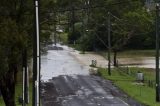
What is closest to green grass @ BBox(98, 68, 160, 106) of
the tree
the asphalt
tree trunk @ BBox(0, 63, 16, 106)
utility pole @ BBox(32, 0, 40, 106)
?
the asphalt

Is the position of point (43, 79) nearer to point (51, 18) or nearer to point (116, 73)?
→ point (116, 73)

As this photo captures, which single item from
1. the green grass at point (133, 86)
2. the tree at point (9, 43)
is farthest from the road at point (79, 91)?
the tree at point (9, 43)

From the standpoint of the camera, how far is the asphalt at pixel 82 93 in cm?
3694

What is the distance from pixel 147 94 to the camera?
40.9m

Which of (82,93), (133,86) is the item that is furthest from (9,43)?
(133,86)

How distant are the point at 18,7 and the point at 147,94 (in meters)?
20.3

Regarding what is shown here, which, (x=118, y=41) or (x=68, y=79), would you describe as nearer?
(x=68, y=79)

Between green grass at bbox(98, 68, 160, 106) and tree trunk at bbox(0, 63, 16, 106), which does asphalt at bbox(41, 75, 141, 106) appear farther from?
tree trunk at bbox(0, 63, 16, 106)

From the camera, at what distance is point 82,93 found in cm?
4253

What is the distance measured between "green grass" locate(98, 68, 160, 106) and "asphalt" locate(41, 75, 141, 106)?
2.32 ft

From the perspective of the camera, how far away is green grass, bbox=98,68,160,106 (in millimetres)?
38719

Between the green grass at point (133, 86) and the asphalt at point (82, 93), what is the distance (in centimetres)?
71

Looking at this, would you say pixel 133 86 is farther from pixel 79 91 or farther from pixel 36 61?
pixel 36 61

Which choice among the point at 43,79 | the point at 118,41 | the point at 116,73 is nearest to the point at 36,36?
the point at 43,79
